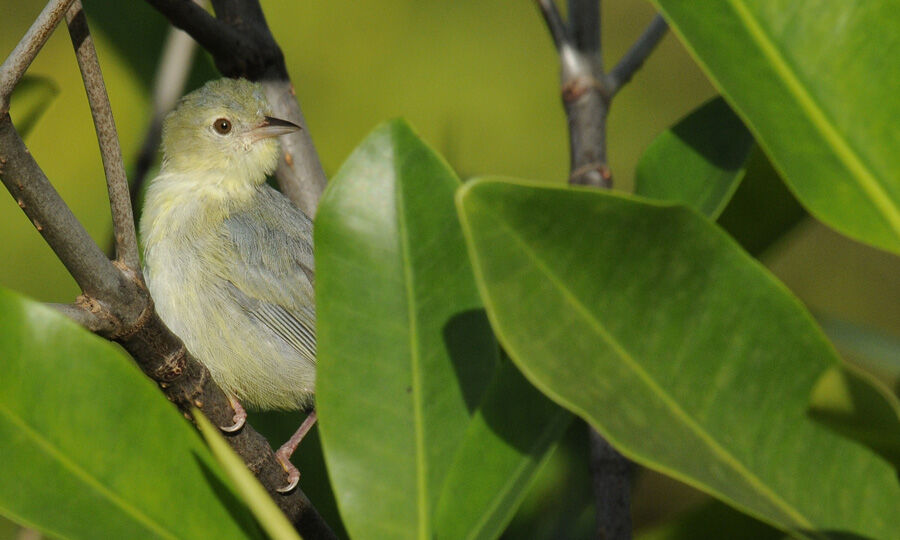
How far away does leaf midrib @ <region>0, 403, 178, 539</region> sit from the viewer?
1.43 metres

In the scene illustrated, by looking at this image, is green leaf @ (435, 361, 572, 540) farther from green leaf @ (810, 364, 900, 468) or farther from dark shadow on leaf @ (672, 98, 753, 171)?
dark shadow on leaf @ (672, 98, 753, 171)

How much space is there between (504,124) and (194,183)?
1436 millimetres

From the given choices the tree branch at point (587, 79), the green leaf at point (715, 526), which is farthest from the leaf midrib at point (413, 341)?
the tree branch at point (587, 79)

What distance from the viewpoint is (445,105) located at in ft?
13.7

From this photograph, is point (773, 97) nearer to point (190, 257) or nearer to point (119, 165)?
point (119, 165)

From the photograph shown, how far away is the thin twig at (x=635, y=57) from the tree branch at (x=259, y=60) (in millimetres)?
1040

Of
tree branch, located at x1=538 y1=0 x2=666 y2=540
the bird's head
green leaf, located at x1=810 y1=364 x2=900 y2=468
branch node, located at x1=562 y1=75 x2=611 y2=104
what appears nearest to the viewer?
green leaf, located at x1=810 y1=364 x2=900 y2=468

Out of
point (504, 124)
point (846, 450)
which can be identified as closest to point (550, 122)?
point (504, 124)

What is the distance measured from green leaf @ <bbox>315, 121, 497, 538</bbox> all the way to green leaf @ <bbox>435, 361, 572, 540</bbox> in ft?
0.23

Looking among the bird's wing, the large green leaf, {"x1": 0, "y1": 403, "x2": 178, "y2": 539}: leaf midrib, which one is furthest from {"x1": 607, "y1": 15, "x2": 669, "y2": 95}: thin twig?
{"x1": 0, "y1": 403, "x2": 178, "y2": 539}: leaf midrib

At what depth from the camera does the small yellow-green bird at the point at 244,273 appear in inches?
128

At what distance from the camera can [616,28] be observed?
4695 mm

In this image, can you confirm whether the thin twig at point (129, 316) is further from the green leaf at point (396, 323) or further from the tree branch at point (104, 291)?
A: the green leaf at point (396, 323)

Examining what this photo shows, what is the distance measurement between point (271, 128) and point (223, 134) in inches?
20.4
